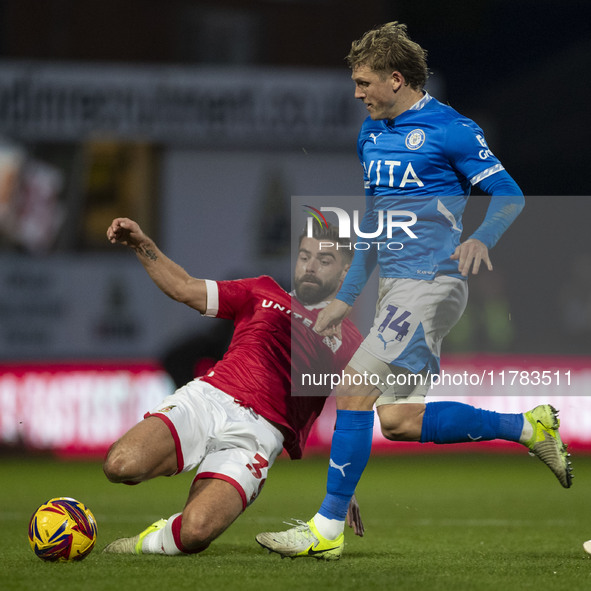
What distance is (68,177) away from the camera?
47.7 feet

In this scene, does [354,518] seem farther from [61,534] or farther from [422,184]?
[422,184]

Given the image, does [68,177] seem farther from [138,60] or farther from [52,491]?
[52,491]

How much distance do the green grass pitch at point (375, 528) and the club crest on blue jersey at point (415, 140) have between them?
1924 millimetres

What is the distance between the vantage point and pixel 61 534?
5070 millimetres

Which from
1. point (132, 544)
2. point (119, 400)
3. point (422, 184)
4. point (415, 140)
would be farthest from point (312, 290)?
point (119, 400)

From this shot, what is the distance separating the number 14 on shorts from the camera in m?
5.26

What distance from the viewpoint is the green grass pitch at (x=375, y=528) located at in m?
4.66

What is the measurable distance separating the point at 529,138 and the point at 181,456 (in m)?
19.9

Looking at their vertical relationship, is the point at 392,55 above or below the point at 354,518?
above

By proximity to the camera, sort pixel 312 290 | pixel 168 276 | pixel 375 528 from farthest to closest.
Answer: pixel 375 528 → pixel 312 290 → pixel 168 276

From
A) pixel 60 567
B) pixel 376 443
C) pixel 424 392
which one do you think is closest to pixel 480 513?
pixel 424 392

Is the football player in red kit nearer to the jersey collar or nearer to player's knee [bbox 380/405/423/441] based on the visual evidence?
player's knee [bbox 380/405/423/441]

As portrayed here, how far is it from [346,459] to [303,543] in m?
0.42

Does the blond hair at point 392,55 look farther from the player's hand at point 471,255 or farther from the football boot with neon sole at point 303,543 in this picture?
the football boot with neon sole at point 303,543
